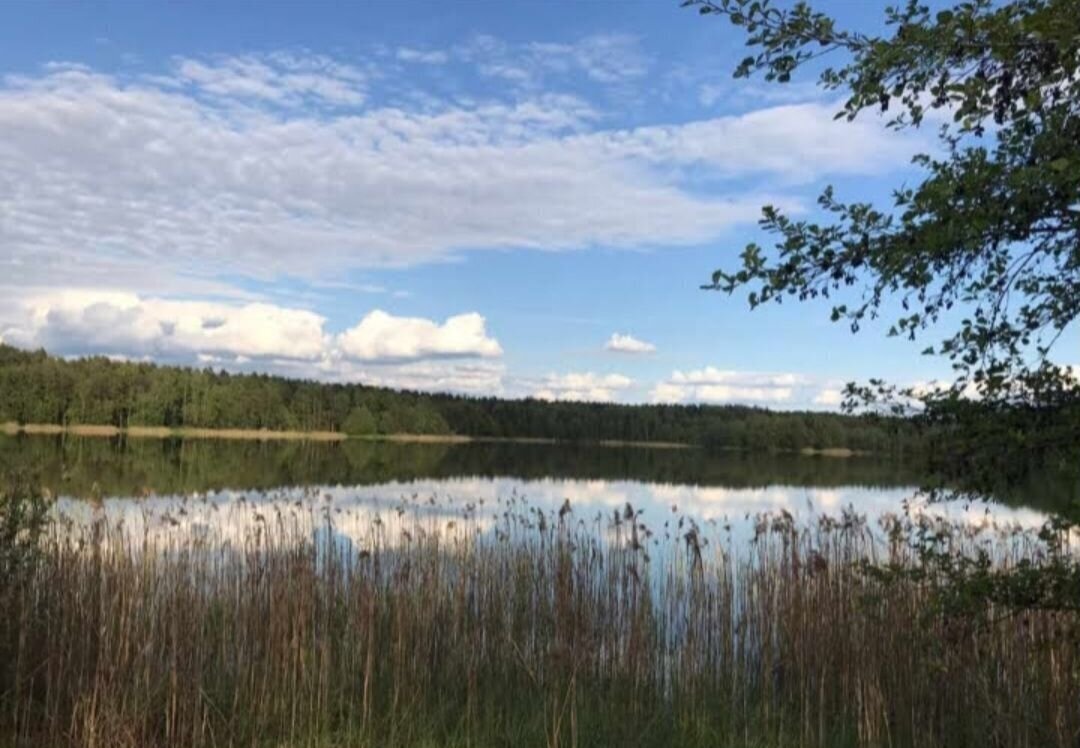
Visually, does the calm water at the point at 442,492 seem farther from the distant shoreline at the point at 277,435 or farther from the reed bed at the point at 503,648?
the distant shoreline at the point at 277,435

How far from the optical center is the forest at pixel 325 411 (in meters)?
67.1

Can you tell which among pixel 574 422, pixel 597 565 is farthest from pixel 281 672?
pixel 574 422

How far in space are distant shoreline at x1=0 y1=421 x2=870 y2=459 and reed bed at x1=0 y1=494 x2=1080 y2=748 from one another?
50250 mm

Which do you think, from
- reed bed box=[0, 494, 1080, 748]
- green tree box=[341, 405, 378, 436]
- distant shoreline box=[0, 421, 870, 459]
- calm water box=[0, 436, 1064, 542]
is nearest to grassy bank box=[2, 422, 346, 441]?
distant shoreline box=[0, 421, 870, 459]

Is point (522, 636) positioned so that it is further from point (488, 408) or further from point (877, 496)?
point (488, 408)

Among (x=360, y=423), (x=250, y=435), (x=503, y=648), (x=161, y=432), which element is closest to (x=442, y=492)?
(x=503, y=648)

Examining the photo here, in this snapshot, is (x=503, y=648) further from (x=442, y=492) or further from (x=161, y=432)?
(x=161, y=432)

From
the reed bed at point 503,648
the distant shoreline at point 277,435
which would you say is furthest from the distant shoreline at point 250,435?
the reed bed at point 503,648

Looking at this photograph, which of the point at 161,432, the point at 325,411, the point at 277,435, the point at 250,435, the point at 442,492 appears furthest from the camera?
the point at 325,411

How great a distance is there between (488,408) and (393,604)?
88.1m

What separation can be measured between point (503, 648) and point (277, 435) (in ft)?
244

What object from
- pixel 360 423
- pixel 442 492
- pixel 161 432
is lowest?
pixel 161 432

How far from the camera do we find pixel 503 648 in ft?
21.9

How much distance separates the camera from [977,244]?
302 cm
